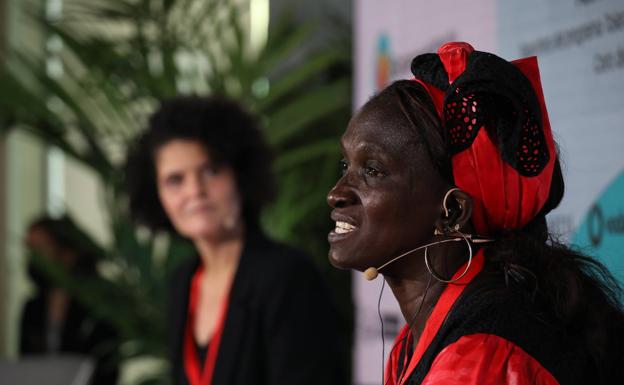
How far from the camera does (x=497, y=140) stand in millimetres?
1216

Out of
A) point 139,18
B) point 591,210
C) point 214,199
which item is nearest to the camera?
point 591,210

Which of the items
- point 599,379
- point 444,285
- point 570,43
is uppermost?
point 570,43

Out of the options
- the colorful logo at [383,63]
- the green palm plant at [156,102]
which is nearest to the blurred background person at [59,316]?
the green palm plant at [156,102]

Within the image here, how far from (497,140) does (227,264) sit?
181 cm

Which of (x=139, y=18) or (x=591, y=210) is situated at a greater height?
(x=139, y=18)

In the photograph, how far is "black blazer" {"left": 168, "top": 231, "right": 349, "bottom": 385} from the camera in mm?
2607

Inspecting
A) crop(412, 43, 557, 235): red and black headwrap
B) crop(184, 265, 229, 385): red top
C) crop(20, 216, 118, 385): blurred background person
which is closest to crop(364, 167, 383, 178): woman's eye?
crop(412, 43, 557, 235): red and black headwrap

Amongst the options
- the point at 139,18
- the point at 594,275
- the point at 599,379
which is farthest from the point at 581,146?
the point at 139,18

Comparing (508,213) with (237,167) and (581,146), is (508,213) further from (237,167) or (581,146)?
(237,167)

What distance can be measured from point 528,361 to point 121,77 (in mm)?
3066

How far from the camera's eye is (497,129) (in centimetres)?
121

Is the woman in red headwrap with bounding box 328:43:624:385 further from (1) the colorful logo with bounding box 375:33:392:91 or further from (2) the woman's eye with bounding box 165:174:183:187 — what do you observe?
(2) the woman's eye with bounding box 165:174:183:187

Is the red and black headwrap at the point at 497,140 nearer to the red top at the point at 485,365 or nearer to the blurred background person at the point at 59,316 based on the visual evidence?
the red top at the point at 485,365

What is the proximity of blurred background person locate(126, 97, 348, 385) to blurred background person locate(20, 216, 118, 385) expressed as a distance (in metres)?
1.38
